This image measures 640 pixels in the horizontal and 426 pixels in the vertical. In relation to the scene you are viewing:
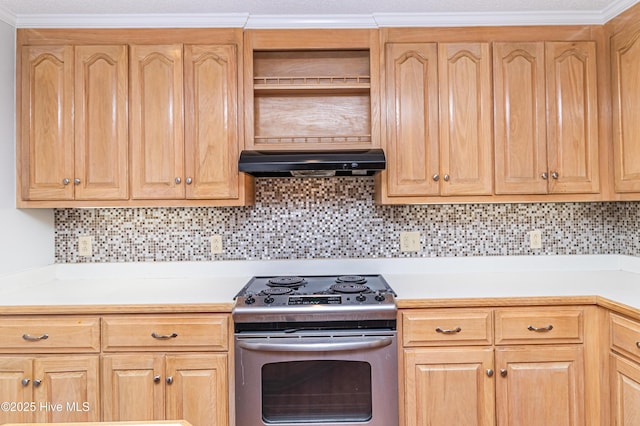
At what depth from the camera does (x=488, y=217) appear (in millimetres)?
2396

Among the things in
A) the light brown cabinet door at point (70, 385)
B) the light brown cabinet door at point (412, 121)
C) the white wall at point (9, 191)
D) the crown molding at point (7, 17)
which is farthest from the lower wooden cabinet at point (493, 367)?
the crown molding at point (7, 17)

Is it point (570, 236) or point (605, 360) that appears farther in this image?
point (570, 236)

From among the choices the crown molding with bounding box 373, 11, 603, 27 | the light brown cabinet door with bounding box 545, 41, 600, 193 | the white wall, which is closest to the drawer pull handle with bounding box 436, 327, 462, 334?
the light brown cabinet door with bounding box 545, 41, 600, 193

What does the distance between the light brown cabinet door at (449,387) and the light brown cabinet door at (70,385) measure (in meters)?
1.38

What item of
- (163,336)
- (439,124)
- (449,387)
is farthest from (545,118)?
(163,336)

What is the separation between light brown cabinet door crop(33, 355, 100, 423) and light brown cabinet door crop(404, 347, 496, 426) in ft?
4.52

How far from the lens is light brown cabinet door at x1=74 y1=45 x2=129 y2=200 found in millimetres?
2070

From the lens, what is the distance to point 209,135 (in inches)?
82.2

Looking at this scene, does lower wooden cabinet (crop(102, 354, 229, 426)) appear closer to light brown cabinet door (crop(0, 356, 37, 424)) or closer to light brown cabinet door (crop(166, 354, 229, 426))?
light brown cabinet door (crop(166, 354, 229, 426))

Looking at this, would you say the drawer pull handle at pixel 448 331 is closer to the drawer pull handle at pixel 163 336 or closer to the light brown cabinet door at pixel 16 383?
the drawer pull handle at pixel 163 336

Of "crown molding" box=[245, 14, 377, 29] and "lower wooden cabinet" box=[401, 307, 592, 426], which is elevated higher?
"crown molding" box=[245, 14, 377, 29]

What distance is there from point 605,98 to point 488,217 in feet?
2.80

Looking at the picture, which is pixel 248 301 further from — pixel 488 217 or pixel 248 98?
pixel 488 217

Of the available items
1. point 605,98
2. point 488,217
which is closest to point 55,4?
point 488,217
